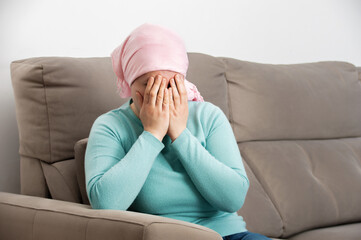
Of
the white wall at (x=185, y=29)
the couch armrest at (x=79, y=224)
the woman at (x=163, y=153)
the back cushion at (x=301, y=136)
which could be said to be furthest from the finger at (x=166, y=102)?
the white wall at (x=185, y=29)

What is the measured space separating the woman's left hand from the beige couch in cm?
30

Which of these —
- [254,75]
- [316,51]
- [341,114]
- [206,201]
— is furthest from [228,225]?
[316,51]

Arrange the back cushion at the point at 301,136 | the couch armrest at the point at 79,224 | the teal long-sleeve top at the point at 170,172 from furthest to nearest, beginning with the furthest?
the back cushion at the point at 301,136 → the teal long-sleeve top at the point at 170,172 → the couch armrest at the point at 79,224

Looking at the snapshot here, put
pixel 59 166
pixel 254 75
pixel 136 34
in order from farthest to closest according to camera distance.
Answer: pixel 254 75
pixel 59 166
pixel 136 34

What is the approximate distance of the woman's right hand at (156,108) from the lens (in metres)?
1.31

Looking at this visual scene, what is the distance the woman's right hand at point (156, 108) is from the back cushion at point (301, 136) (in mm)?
616

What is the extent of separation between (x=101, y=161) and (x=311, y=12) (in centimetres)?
198

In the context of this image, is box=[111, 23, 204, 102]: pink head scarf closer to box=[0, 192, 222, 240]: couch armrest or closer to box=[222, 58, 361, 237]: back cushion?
box=[0, 192, 222, 240]: couch armrest

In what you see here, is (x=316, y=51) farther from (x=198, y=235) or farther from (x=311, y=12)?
(x=198, y=235)

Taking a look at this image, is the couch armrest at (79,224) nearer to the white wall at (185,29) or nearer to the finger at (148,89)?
the finger at (148,89)

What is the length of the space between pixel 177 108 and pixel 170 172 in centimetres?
18

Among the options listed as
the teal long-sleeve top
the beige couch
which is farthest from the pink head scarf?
the beige couch

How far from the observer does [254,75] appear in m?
2.13

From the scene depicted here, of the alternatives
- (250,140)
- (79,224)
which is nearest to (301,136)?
(250,140)
